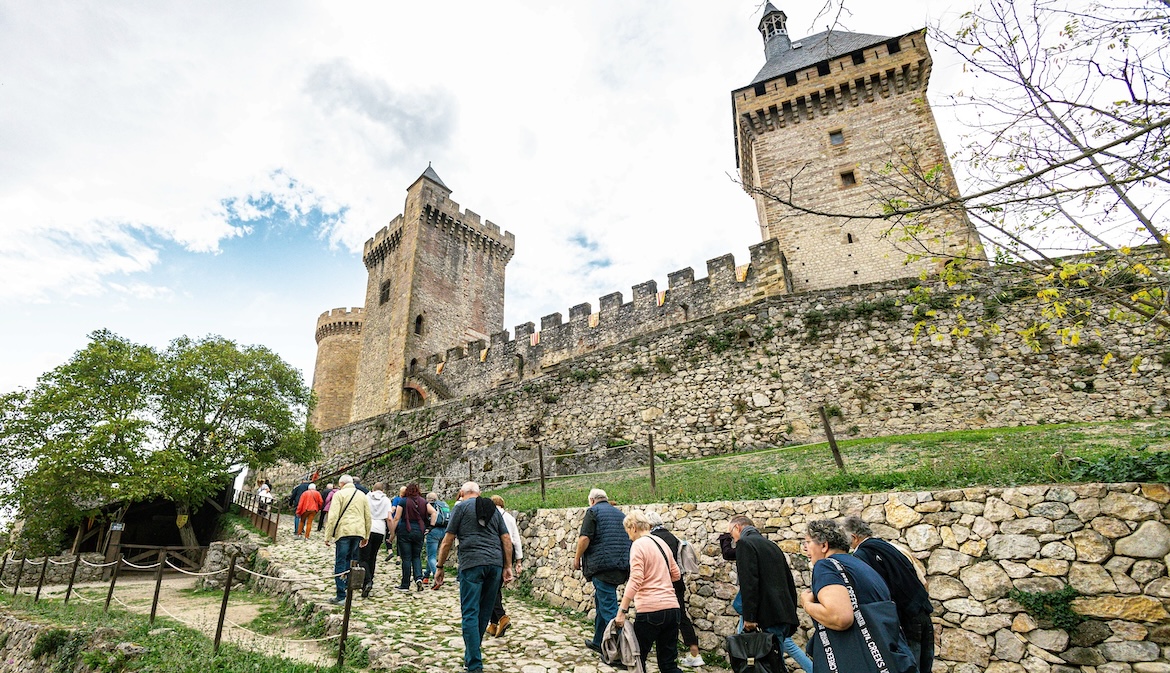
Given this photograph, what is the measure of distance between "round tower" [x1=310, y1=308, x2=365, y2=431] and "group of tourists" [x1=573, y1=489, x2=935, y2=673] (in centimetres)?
2789

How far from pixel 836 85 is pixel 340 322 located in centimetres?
2739

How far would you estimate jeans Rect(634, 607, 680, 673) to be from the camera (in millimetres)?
3830

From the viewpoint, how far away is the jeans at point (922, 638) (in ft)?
10.1

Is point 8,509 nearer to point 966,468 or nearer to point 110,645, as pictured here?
point 110,645

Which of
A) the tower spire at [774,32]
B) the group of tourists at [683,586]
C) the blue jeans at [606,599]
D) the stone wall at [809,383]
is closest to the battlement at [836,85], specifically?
the tower spire at [774,32]

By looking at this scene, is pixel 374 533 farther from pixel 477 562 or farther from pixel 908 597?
pixel 908 597

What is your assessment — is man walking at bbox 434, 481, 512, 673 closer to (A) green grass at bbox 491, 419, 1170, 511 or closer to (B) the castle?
(A) green grass at bbox 491, 419, 1170, 511

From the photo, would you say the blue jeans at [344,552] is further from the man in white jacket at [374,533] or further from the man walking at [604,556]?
the man walking at [604,556]

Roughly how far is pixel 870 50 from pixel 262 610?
70.3 feet

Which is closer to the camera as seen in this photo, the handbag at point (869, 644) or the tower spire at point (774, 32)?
the handbag at point (869, 644)

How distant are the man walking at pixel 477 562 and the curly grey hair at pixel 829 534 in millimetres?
2618

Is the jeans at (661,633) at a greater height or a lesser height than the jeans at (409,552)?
lesser

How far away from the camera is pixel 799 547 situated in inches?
200

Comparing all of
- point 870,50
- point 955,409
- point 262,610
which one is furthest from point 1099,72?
point 870,50
